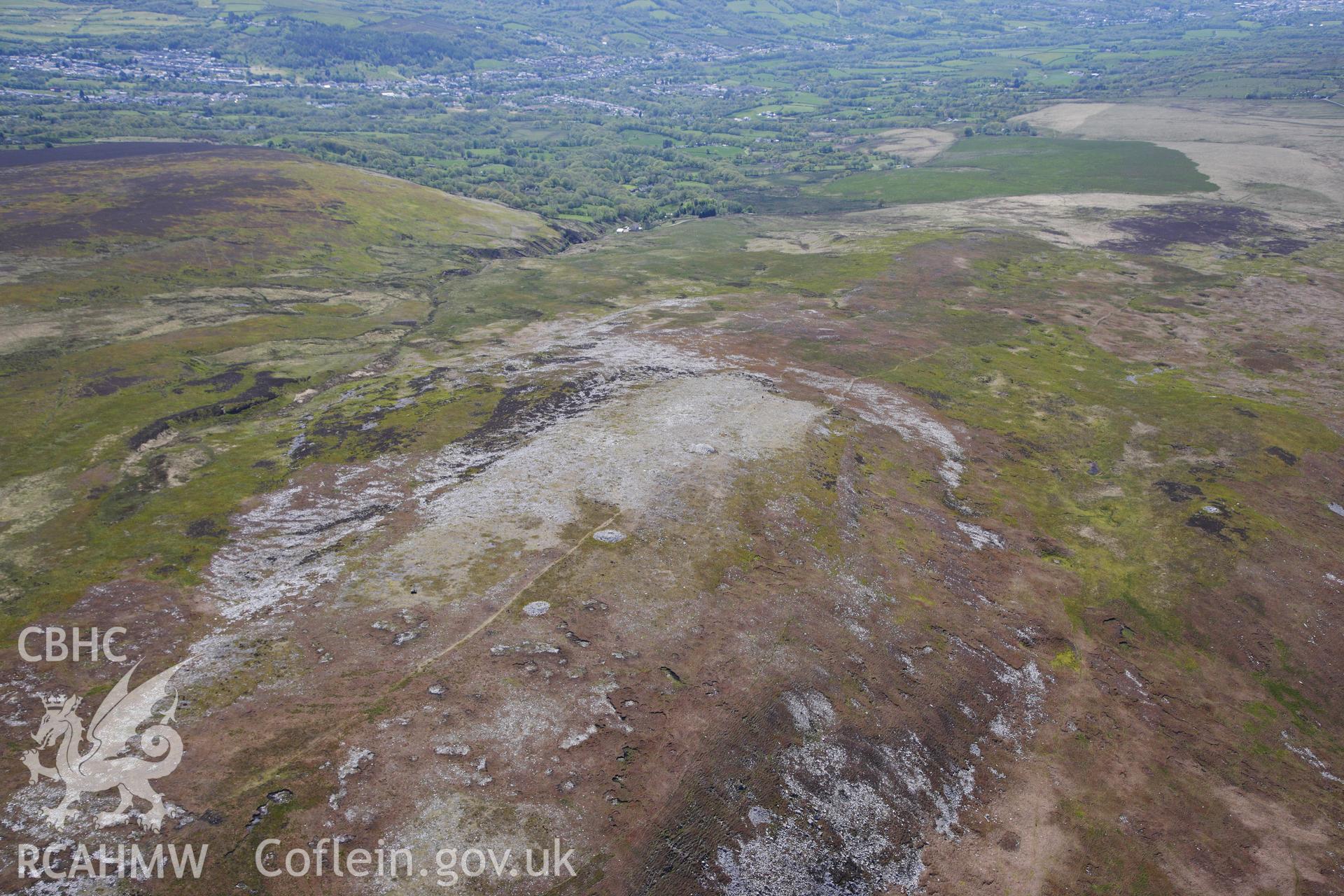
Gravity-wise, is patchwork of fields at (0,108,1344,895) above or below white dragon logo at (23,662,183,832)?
below

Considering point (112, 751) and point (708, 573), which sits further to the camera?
point (708, 573)

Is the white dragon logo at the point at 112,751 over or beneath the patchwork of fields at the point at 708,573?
over

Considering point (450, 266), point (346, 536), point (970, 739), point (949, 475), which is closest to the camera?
point (970, 739)

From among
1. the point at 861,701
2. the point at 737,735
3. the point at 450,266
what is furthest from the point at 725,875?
the point at 450,266

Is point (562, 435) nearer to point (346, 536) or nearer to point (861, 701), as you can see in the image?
point (346, 536)

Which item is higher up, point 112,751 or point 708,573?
point 112,751

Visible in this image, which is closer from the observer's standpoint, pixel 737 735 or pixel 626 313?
pixel 737 735

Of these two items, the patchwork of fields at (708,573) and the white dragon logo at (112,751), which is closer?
the white dragon logo at (112,751)

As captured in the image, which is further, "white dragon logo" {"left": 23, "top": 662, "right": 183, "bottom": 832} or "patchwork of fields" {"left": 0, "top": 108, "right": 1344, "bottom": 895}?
"patchwork of fields" {"left": 0, "top": 108, "right": 1344, "bottom": 895}
